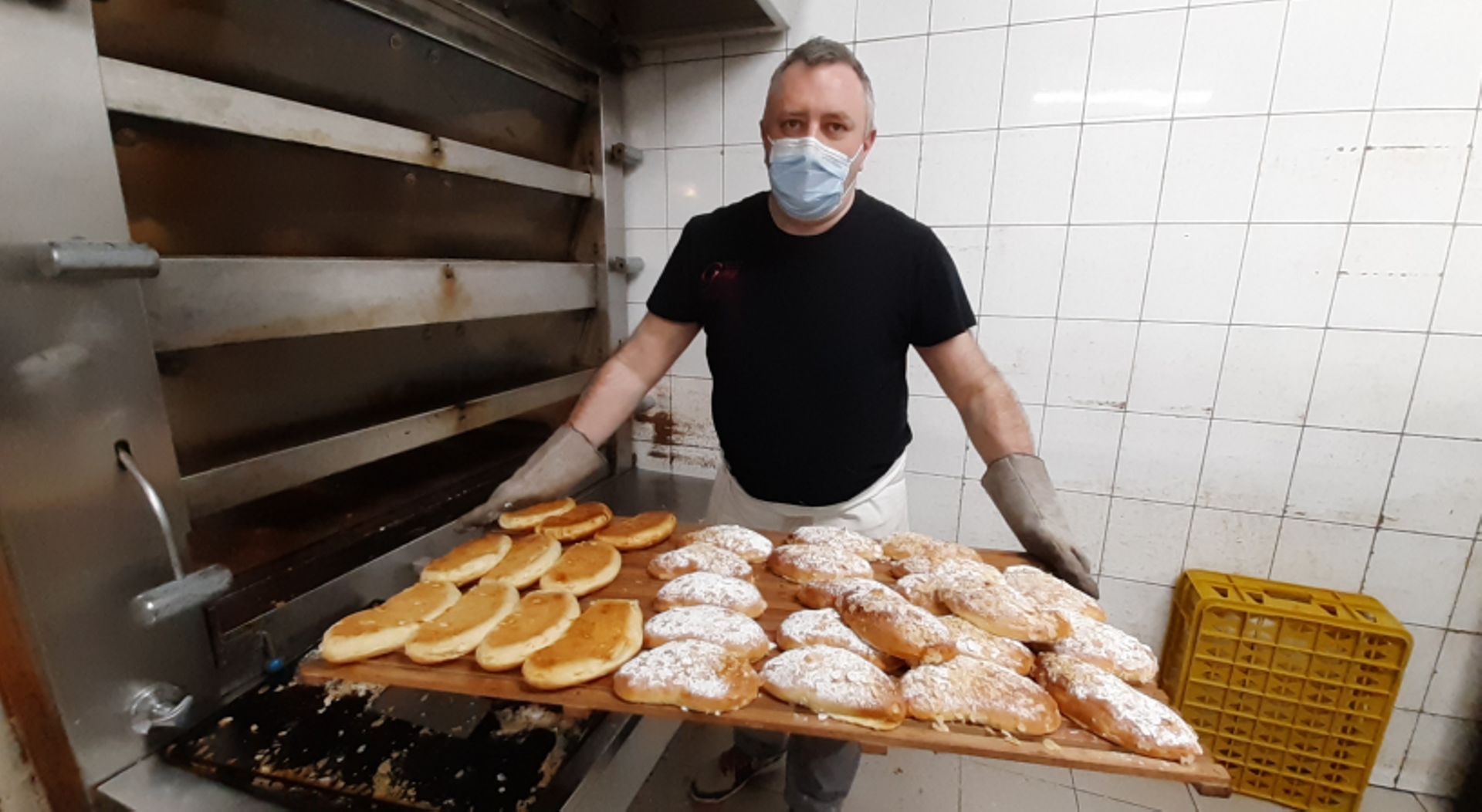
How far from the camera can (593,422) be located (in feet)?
5.14

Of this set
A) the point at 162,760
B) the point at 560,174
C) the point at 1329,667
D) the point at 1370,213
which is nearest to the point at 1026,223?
the point at 1370,213

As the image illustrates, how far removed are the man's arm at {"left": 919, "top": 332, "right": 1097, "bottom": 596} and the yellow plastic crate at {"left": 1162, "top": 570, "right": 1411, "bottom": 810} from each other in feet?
3.38

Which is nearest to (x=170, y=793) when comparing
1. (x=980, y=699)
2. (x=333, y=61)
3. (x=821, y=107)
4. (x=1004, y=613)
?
(x=980, y=699)

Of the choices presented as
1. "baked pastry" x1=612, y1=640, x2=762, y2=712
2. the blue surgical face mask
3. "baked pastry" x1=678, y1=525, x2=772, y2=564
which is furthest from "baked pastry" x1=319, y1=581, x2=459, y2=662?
the blue surgical face mask

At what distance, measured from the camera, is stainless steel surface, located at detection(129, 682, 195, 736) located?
0.87 metres

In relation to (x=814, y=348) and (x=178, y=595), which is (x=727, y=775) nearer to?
(x=814, y=348)

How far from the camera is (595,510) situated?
1360 millimetres

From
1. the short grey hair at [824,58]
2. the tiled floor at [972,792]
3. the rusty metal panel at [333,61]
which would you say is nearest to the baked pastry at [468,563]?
the rusty metal panel at [333,61]

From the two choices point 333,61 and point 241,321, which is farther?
point 333,61

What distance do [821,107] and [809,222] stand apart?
258 millimetres

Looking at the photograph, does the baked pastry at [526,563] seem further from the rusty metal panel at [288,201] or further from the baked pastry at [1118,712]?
the baked pastry at [1118,712]

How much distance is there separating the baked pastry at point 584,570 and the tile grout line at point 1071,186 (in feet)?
5.23

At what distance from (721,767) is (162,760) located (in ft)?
5.17

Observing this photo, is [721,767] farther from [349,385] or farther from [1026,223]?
[1026,223]
